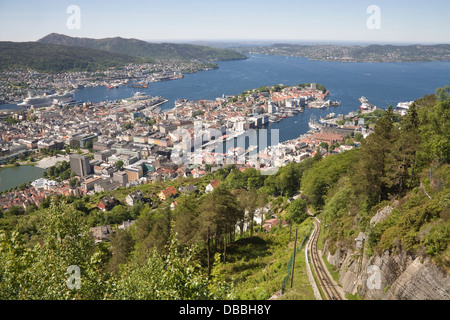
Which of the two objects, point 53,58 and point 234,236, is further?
point 53,58

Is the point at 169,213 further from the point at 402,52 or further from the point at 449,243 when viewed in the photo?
the point at 402,52

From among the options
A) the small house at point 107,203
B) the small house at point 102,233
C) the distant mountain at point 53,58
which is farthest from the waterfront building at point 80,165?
the distant mountain at point 53,58

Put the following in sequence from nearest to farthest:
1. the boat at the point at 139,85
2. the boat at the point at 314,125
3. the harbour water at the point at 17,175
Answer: the harbour water at the point at 17,175 < the boat at the point at 314,125 < the boat at the point at 139,85

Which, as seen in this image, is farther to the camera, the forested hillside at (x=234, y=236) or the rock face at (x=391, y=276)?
the rock face at (x=391, y=276)

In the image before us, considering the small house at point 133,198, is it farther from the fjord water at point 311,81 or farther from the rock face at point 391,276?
the fjord water at point 311,81

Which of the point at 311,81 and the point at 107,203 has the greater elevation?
the point at 311,81

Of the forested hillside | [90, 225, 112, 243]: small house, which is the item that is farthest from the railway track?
[90, 225, 112, 243]: small house

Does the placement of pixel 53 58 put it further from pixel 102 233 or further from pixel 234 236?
pixel 234 236

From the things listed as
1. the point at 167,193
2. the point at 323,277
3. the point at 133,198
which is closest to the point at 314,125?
the point at 167,193
